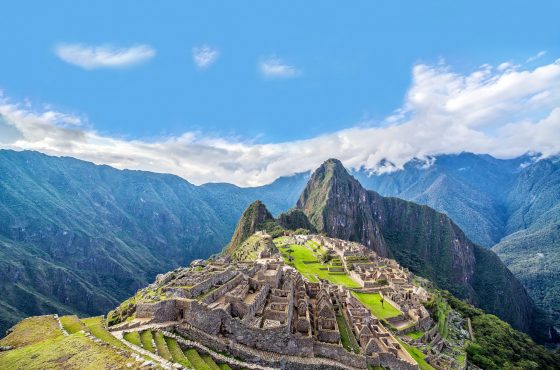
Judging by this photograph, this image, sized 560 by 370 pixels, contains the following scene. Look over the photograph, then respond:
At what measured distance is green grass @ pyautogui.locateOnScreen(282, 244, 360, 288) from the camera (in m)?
63.1

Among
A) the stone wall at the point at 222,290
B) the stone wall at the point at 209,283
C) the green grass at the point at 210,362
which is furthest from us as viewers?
the stone wall at the point at 209,283

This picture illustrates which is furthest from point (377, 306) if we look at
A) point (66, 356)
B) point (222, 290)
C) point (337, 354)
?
point (66, 356)

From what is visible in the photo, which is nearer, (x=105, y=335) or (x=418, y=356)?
(x=105, y=335)

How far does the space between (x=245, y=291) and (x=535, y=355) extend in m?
69.6

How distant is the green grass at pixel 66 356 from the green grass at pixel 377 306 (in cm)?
3634

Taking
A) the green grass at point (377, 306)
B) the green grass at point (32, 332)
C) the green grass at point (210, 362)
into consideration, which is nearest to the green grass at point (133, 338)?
the green grass at point (210, 362)

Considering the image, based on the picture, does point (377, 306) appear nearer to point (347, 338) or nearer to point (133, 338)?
point (347, 338)

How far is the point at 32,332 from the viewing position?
22828 mm

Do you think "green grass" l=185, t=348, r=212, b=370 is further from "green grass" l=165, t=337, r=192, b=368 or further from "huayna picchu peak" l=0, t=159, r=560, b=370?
"green grass" l=165, t=337, r=192, b=368

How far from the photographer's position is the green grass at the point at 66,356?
16.3 meters

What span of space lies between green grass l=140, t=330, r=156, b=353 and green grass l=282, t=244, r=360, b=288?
123 feet

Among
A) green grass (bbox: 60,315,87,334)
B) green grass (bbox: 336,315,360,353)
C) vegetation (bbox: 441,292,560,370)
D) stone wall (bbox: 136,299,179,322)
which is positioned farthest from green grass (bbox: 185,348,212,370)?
vegetation (bbox: 441,292,560,370)

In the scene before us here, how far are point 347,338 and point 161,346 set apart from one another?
1746cm

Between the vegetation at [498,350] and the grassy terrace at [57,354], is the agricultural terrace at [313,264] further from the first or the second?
the grassy terrace at [57,354]
